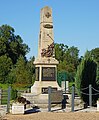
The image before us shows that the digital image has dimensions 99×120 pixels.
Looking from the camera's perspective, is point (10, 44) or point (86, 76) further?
point (10, 44)

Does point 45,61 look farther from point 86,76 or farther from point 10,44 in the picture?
point 10,44

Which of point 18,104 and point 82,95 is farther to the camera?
point 82,95

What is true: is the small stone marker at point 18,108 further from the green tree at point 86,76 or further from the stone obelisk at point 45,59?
the green tree at point 86,76

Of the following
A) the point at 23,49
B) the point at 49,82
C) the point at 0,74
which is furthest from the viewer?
the point at 23,49

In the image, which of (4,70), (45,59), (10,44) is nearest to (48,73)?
(45,59)

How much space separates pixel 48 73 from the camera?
19.2 meters

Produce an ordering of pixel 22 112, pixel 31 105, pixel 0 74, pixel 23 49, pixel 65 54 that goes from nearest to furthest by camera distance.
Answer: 1. pixel 22 112
2. pixel 31 105
3. pixel 0 74
4. pixel 65 54
5. pixel 23 49

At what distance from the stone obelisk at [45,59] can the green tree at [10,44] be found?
151ft

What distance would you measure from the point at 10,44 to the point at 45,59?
1971 inches

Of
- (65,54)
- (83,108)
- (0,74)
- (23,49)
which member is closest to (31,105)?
(83,108)

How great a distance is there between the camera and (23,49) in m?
72.1

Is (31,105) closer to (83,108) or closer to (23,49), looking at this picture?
(83,108)

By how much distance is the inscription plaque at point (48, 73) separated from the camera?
19094 mm

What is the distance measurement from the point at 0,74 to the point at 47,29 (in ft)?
95.9
